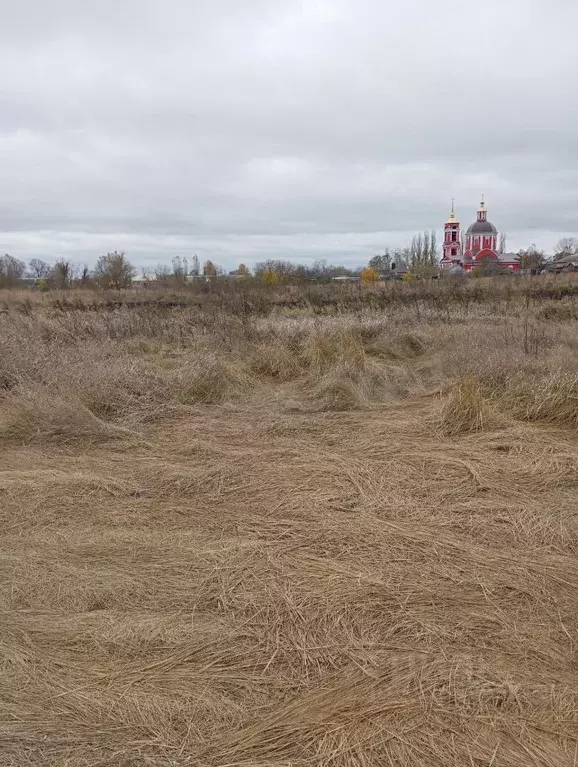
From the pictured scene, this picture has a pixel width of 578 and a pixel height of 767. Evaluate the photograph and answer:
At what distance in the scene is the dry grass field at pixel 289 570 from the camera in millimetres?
1937

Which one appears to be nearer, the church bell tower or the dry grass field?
the dry grass field

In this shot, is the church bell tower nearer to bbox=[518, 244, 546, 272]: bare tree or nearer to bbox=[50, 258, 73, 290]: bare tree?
bbox=[518, 244, 546, 272]: bare tree

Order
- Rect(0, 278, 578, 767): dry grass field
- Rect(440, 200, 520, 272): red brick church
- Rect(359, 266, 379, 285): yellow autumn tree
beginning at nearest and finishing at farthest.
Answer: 1. Rect(0, 278, 578, 767): dry grass field
2. Rect(359, 266, 379, 285): yellow autumn tree
3. Rect(440, 200, 520, 272): red brick church

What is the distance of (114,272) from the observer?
118 feet

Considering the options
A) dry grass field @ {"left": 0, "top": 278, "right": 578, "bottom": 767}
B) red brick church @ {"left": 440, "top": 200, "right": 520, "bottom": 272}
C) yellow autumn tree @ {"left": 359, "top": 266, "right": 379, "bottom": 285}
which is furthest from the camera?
red brick church @ {"left": 440, "top": 200, "right": 520, "bottom": 272}

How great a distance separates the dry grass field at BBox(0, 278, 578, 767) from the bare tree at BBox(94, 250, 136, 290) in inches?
1173

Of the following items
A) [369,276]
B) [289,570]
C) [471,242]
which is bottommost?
[289,570]

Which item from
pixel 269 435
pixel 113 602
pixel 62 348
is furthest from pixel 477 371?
pixel 62 348

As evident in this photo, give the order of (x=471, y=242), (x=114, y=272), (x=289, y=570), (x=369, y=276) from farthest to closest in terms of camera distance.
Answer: (x=471, y=242), (x=369, y=276), (x=114, y=272), (x=289, y=570)

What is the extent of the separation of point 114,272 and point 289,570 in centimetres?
3601

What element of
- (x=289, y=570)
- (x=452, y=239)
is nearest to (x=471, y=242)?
(x=452, y=239)

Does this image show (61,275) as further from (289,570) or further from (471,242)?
(471,242)

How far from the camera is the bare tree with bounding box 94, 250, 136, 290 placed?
3466cm

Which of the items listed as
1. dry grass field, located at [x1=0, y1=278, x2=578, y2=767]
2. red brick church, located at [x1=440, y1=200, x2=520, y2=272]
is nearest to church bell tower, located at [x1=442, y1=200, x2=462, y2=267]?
red brick church, located at [x1=440, y1=200, x2=520, y2=272]
